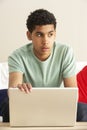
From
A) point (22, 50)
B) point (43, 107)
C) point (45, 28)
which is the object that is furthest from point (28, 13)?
point (43, 107)

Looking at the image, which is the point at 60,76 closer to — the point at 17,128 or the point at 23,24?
the point at 17,128

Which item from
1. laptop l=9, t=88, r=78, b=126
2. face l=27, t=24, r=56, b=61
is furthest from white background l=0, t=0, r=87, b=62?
laptop l=9, t=88, r=78, b=126

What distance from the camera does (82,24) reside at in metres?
2.56

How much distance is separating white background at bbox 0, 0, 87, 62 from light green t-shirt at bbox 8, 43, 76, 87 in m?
1.13

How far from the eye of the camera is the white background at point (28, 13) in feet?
8.15

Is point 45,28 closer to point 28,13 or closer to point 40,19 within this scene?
point 40,19

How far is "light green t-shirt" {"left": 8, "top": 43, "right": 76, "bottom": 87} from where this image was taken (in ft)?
4.54

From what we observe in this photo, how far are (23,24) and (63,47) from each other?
45.2 inches

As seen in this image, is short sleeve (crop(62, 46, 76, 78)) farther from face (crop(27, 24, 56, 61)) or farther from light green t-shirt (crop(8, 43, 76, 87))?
face (crop(27, 24, 56, 61))

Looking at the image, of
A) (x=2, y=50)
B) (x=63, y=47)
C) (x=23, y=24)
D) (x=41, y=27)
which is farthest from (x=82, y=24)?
(x=41, y=27)

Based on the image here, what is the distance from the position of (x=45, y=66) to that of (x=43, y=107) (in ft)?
1.49

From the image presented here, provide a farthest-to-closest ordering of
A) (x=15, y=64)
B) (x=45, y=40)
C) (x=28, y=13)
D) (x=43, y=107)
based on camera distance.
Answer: (x=28, y=13) < (x=15, y=64) < (x=45, y=40) < (x=43, y=107)

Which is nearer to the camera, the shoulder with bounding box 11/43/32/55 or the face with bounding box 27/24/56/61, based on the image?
the face with bounding box 27/24/56/61

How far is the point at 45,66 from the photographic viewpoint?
140cm
